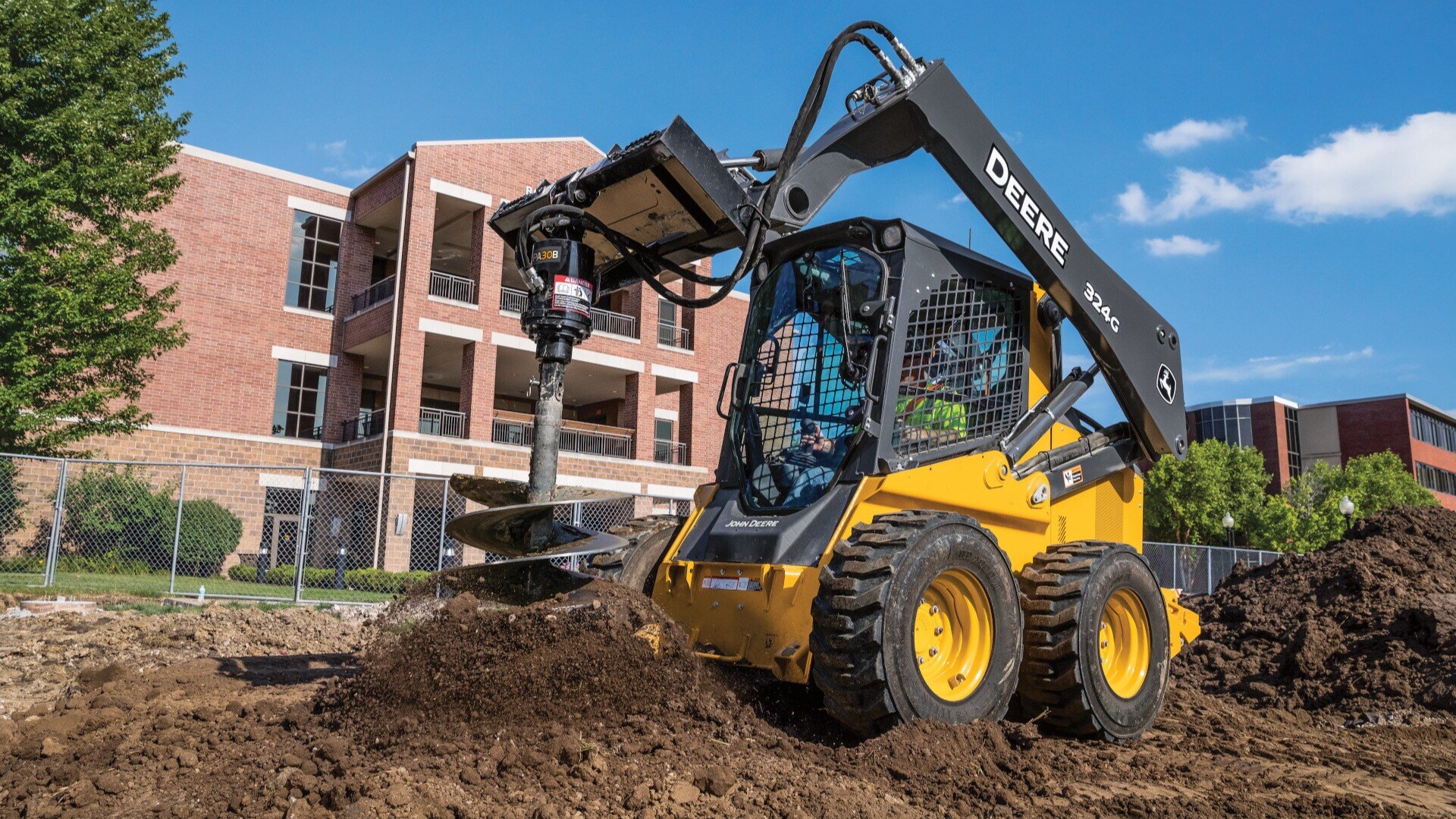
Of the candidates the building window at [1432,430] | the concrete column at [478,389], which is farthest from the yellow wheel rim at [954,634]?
the building window at [1432,430]

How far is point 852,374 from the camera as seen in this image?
5.79 meters

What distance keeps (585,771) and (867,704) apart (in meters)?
1.36

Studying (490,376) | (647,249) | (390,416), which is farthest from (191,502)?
(647,249)

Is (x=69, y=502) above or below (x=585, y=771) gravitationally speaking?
above

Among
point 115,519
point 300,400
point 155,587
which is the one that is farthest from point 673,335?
point 155,587

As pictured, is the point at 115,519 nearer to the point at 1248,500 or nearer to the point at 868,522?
the point at 868,522

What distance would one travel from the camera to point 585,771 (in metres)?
4.07

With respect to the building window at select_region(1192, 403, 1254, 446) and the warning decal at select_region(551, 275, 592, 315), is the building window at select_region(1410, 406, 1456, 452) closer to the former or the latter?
the building window at select_region(1192, 403, 1254, 446)

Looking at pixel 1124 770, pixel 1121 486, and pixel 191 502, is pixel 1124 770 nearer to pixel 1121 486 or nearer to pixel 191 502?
pixel 1121 486

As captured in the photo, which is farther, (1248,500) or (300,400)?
(1248,500)

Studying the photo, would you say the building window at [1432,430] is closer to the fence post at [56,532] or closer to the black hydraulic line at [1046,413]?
the black hydraulic line at [1046,413]

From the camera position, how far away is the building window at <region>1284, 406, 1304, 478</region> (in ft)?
198

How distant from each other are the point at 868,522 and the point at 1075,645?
139cm

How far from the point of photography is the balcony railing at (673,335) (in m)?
32.5
